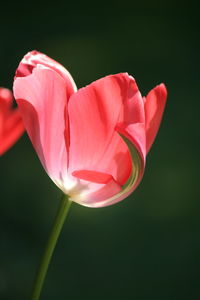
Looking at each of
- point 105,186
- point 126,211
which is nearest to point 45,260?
point 105,186

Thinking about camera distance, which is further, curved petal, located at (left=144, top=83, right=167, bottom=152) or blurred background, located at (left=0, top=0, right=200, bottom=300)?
blurred background, located at (left=0, top=0, right=200, bottom=300)

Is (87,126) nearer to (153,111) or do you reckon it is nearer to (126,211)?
(153,111)

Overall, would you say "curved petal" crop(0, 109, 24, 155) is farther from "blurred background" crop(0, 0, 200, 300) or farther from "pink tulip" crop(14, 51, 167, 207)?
"blurred background" crop(0, 0, 200, 300)

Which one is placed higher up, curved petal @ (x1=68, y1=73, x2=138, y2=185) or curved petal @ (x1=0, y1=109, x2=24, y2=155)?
curved petal @ (x1=68, y1=73, x2=138, y2=185)

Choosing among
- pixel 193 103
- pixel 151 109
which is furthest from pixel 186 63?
pixel 151 109

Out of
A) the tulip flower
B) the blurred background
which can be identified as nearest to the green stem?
Answer: the tulip flower

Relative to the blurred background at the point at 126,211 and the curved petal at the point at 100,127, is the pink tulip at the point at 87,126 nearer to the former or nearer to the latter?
the curved petal at the point at 100,127

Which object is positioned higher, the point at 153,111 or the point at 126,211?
the point at 153,111

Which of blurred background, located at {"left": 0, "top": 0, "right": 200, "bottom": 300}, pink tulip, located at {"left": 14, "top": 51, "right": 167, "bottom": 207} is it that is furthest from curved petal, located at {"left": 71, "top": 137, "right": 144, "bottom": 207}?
blurred background, located at {"left": 0, "top": 0, "right": 200, "bottom": 300}
